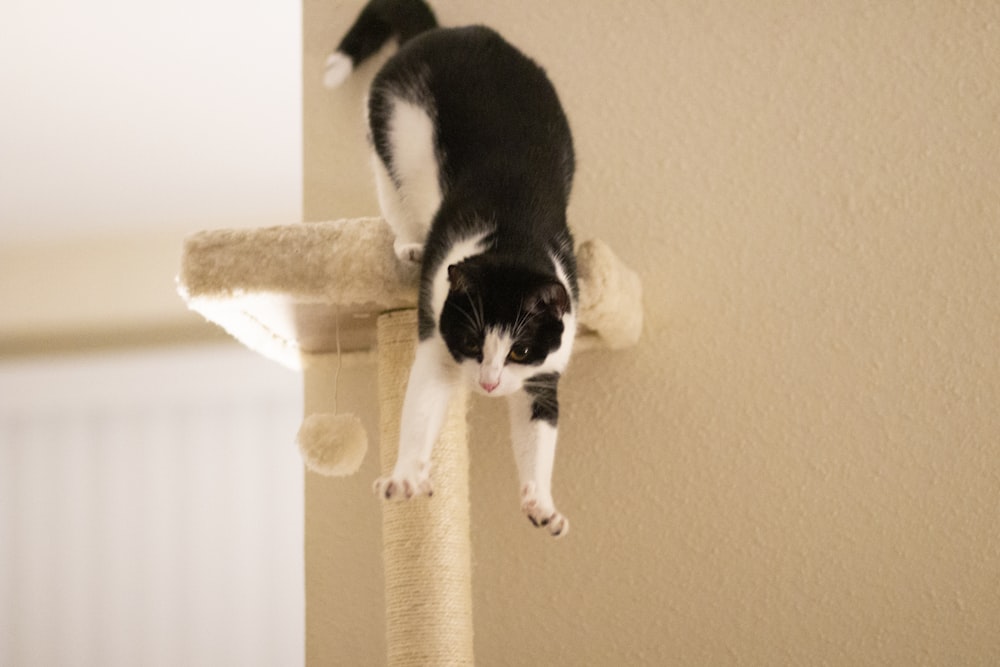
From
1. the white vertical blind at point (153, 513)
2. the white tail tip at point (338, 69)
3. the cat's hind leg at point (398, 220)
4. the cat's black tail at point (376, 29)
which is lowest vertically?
the white vertical blind at point (153, 513)

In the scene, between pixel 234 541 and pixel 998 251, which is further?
pixel 234 541

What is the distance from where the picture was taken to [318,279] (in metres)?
0.89

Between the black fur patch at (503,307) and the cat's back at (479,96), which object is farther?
the cat's back at (479,96)

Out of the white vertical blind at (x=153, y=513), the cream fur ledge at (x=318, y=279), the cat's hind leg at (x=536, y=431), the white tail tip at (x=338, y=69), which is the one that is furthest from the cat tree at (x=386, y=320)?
the white vertical blind at (x=153, y=513)

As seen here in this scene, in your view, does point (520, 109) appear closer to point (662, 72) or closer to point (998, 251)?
point (662, 72)

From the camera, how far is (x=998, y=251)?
114cm

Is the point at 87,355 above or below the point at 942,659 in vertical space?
above

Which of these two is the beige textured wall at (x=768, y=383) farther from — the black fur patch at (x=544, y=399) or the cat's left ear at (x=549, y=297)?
the cat's left ear at (x=549, y=297)

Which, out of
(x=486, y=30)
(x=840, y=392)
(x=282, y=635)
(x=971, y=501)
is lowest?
(x=282, y=635)

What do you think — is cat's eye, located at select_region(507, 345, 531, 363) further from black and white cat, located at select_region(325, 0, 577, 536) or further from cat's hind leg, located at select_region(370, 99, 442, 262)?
cat's hind leg, located at select_region(370, 99, 442, 262)

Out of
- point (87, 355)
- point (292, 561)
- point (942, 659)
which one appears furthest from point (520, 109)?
point (87, 355)

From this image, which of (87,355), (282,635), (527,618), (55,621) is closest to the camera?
(527,618)

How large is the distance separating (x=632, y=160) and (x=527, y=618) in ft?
2.34

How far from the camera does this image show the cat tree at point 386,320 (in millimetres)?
893
